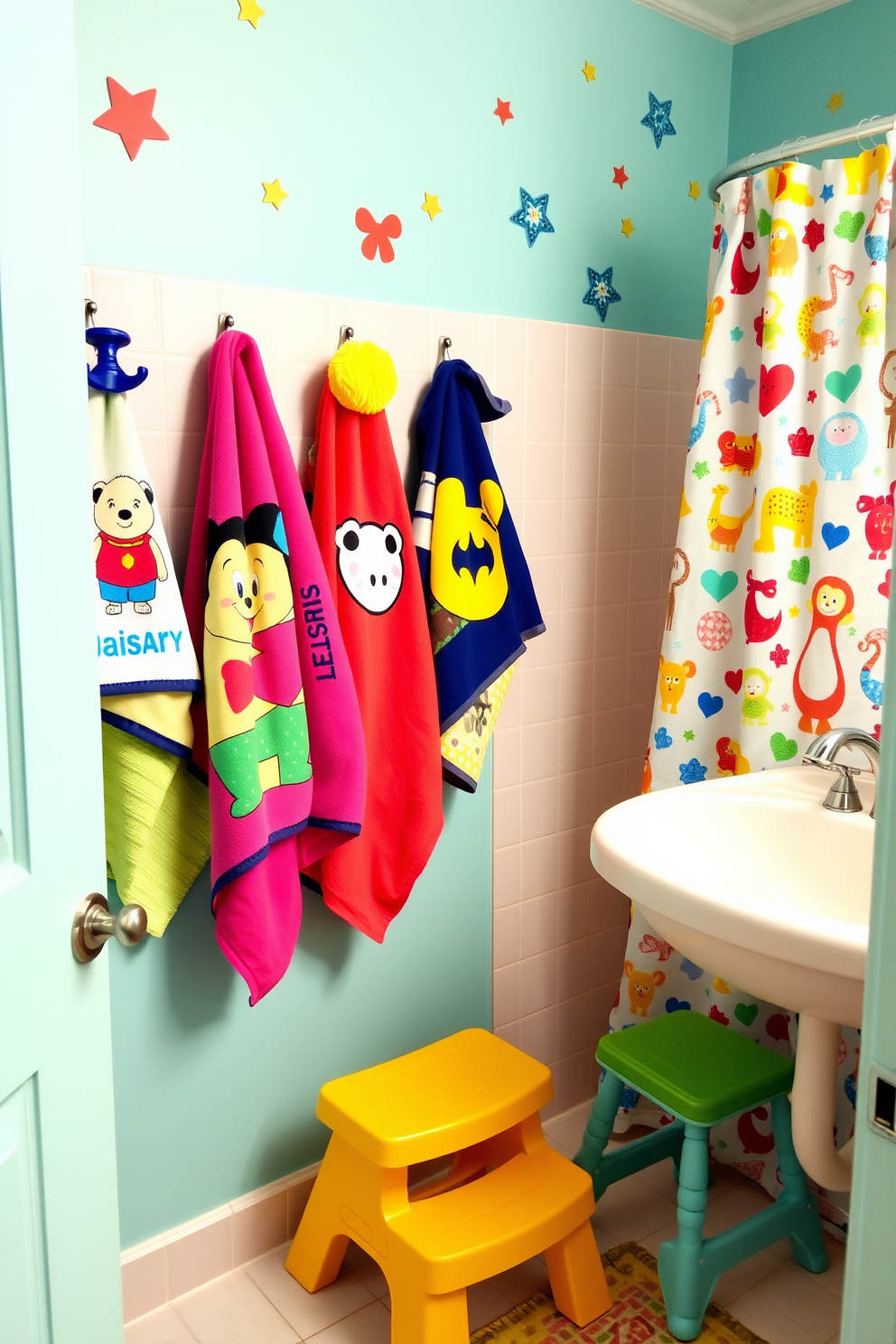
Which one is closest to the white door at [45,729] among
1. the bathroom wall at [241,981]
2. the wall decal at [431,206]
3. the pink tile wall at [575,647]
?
the bathroom wall at [241,981]

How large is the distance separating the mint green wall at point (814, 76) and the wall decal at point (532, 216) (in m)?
0.54

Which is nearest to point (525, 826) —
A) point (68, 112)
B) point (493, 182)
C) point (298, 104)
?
point (493, 182)

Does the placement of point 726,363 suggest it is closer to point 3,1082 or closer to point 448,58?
point 448,58

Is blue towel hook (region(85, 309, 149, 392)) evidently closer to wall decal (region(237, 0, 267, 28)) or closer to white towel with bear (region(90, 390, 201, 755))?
white towel with bear (region(90, 390, 201, 755))

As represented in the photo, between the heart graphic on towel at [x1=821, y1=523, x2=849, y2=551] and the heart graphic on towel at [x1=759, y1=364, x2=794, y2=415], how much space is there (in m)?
0.21

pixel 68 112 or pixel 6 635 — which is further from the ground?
pixel 68 112

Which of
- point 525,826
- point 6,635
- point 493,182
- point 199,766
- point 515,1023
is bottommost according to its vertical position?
point 515,1023

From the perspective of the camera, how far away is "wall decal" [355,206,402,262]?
1.66 m

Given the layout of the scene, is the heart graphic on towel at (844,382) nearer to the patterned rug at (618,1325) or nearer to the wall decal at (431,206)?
the wall decal at (431,206)

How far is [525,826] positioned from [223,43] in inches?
53.8

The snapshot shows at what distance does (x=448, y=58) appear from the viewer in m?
1.73

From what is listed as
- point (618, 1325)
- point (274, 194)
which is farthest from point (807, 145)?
point (618, 1325)

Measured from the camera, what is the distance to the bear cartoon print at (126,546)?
137 centimetres

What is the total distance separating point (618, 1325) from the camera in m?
1.64
